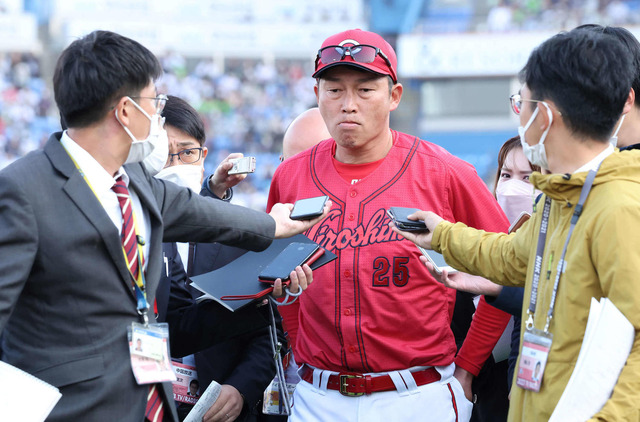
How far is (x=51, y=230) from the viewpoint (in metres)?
2.07

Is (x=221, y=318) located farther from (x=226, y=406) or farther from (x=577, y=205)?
Result: (x=577, y=205)

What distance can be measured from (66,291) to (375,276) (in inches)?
46.4

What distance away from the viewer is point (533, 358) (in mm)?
2113

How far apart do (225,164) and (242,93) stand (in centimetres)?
1911

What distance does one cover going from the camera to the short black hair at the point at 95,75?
2230 millimetres

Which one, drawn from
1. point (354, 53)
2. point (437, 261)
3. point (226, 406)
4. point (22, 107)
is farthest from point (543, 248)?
point (22, 107)

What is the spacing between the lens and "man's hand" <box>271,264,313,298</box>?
274cm

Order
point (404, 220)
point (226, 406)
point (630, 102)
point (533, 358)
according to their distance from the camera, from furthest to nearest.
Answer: point (226, 406)
point (404, 220)
point (630, 102)
point (533, 358)

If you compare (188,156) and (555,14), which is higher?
(555,14)

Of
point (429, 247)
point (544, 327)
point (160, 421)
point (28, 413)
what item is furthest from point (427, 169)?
point (28, 413)

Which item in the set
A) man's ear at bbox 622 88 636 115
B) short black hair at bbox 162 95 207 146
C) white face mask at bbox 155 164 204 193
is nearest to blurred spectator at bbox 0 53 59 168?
short black hair at bbox 162 95 207 146

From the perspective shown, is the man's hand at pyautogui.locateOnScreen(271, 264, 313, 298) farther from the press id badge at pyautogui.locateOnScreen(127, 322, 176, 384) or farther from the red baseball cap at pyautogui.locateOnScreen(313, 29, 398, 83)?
the red baseball cap at pyautogui.locateOnScreen(313, 29, 398, 83)

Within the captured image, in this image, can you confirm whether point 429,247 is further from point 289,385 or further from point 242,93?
Answer: point 242,93

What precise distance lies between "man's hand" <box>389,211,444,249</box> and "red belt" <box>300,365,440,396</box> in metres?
0.53
